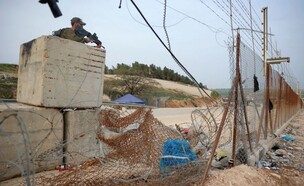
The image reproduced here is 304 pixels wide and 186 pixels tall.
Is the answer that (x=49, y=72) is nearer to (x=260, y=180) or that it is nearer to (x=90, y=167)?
(x=90, y=167)

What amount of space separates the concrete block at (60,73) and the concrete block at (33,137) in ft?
0.70

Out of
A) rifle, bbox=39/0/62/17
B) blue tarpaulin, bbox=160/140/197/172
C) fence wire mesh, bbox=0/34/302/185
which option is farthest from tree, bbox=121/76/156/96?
rifle, bbox=39/0/62/17

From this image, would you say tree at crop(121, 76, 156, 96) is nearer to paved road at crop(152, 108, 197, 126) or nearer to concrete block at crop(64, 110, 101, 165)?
paved road at crop(152, 108, 197, 126)

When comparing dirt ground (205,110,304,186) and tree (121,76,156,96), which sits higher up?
tree (121,76,156,96)

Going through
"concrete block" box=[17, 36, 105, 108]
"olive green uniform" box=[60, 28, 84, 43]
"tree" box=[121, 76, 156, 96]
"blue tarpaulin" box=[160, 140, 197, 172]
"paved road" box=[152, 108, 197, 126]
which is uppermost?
"tree" box=[121, 76, 156, 96]

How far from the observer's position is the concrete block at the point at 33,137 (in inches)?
138

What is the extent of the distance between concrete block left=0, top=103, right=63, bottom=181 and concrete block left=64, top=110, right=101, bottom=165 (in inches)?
6.3

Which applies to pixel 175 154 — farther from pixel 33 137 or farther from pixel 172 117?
pixel 172 117

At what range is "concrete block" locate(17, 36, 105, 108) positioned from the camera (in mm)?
3848

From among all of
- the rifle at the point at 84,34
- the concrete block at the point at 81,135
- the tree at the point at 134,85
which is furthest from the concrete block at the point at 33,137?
the tree at the point at 134,85

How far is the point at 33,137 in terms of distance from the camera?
375 cm

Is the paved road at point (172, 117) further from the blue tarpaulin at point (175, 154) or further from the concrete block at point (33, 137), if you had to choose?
the blue tarpaulin at point (175, 154)

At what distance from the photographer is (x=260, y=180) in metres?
3.39

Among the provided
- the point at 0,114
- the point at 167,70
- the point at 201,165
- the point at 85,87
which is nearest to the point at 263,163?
the point at 201,165
